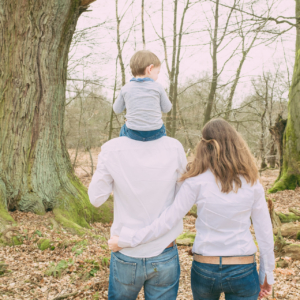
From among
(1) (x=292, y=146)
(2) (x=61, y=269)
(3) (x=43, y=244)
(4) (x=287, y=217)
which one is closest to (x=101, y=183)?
(2) (x=61, y=269)

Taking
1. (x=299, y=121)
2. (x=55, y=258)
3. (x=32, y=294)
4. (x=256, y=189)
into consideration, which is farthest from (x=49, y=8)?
(x=299, y=121)

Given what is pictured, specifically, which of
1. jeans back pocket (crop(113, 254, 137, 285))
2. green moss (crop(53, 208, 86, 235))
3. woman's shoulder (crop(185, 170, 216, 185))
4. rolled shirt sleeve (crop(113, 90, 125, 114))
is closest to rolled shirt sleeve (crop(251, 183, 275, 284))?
woman's shoulder (crop(185, 170, 216, 185))

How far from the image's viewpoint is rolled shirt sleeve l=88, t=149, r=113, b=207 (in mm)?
1926

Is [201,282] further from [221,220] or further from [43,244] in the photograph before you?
[43,244]

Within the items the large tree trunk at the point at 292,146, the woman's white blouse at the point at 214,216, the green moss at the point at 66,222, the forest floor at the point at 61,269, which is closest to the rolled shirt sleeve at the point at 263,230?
the woman's white blouse at the point at 214,216

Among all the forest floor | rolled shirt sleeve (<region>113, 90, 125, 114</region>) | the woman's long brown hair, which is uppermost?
rolled shirt sleeve (<region>113, 90, 125, 114</region>)

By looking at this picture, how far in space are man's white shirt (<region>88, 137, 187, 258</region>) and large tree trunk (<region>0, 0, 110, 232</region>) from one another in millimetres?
3442

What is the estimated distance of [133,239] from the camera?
1847 millimetres

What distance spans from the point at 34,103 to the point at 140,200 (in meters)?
4.17

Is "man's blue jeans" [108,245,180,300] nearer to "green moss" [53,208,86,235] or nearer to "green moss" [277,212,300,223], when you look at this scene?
"green moss" [53,208,86,235]

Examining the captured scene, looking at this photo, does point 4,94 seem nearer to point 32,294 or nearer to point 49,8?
point 49,8

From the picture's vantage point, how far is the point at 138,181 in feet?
6.18

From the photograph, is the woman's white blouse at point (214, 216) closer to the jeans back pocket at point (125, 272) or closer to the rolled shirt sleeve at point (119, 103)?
the jeans back pocket at point (125, 272)

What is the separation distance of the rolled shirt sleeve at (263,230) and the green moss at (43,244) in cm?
309
